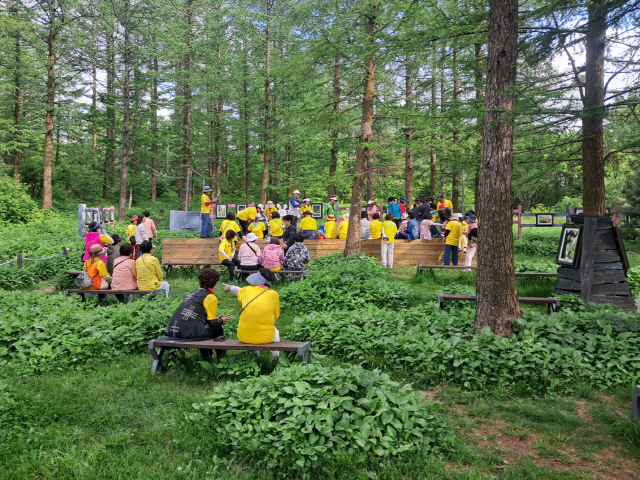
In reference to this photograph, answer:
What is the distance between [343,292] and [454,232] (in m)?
4.87

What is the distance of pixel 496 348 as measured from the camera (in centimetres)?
552

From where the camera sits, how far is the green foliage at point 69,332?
19.5 ft

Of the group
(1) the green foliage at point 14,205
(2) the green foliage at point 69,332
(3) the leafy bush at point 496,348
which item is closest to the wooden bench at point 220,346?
(3) the leafy bush at point 496,348

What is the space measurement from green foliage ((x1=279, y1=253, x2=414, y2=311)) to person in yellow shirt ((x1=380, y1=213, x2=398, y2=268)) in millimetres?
3156

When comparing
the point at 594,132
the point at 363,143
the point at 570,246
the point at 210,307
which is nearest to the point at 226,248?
the point at 363,143

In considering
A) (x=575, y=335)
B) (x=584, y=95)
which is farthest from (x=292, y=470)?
(x=584, y=95)

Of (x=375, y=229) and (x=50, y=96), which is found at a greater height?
(x=50, y=96)

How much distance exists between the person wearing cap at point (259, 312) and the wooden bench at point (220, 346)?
0.34 feet

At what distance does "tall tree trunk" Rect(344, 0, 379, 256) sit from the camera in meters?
12.4

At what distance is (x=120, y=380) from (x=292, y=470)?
2797 mm

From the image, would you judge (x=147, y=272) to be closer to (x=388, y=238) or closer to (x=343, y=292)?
(x=343, y=292)

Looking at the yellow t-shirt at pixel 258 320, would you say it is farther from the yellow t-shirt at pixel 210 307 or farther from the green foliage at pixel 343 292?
the green foliage at pixel 343 292

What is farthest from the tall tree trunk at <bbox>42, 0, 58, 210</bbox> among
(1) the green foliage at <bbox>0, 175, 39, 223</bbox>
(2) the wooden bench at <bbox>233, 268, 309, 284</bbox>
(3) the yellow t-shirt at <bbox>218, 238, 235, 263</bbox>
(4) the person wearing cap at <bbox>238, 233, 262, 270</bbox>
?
(4) the person wearing cap at <bbox>238, 233, 262, 270</bbox>

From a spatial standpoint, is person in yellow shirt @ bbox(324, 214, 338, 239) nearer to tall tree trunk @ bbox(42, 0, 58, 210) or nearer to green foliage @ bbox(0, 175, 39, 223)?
green foliage @ bbox(0, 175, 39, 223)
